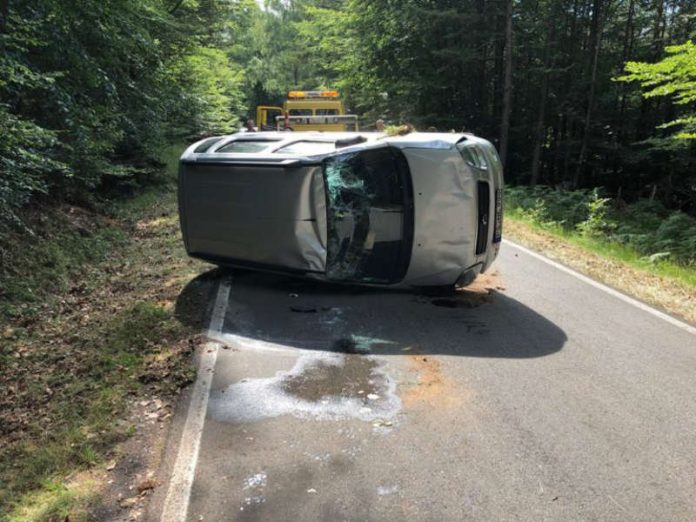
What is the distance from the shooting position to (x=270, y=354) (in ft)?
17.5

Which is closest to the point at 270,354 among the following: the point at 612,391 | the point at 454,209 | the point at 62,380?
the point at 62,380

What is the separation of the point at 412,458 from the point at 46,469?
92.2 inches

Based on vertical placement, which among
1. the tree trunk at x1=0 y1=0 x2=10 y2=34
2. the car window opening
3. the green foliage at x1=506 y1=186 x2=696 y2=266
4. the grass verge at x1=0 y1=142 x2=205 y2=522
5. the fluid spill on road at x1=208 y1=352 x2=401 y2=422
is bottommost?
the green foliage at x1=506 y1=186 x2=696 y2=266

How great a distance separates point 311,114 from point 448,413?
21.8m

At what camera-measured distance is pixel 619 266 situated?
8.65 metres

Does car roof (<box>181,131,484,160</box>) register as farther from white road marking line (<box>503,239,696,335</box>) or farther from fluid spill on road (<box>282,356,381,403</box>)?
white road marking line (<box>503,239,696,335</box>)

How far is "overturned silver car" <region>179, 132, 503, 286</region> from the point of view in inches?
246

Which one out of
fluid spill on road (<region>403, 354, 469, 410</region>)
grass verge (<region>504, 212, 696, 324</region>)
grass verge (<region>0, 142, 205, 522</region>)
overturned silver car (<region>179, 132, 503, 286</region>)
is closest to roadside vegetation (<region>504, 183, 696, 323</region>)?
grass verge (<region>504, 212, 696, 324</region>)

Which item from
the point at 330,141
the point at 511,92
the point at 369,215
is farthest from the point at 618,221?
the point at 330,141

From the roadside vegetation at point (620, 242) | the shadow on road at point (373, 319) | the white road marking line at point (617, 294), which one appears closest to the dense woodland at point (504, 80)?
the roadside vegetation at point (620, 242)

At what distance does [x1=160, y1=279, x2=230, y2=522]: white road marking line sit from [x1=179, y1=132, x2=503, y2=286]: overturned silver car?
1417 millimetres

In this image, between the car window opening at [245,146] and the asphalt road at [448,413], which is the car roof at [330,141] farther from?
the asphalt road at [448,413]

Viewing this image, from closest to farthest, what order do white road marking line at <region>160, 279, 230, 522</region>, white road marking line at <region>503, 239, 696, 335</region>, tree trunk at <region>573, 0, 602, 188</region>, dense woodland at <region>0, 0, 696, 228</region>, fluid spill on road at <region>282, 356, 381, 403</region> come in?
white road marking line at <region>160, 279, 230, 522</region>
fluid spill on road at <region>282, 356, 381, 403</region>
white road marking line at <region>503, 239, 696, 335</region>
dense woodland at <region>0, 0, 696, 228</region>
tree trunk at <region>573, 0, 602, 188</region>

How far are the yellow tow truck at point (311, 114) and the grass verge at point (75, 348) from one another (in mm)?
11524
